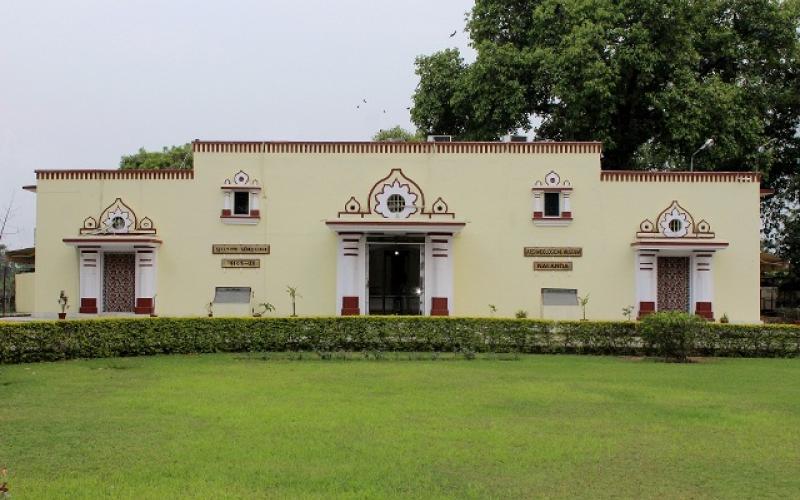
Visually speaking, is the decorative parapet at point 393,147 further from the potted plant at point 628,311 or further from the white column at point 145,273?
the potted plant at point 628,311

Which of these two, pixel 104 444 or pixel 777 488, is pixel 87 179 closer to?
pixel 104 444

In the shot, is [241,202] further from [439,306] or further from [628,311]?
[628,311]

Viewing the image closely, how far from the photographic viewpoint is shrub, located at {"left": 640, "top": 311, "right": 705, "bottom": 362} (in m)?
15.8

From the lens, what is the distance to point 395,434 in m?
7.91

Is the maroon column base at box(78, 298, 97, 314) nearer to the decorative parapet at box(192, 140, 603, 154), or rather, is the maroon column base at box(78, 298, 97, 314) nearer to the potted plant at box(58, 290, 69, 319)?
the potted plant at box(58, 290, 69, 319)

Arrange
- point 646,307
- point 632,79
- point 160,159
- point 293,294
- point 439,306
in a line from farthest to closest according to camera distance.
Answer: point 160,159
point 632,79
point 646,307
point 293,294
point 439,306

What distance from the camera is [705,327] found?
55.9ft

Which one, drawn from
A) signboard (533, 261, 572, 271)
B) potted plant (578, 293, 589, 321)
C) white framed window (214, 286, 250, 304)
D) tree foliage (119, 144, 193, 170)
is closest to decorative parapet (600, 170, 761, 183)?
signboard (533, 261, 572, 271)

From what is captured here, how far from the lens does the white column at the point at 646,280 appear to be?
21766mm

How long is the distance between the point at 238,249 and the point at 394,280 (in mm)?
4261

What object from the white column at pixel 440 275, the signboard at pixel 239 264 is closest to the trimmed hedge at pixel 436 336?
the white column at pixel 440 275

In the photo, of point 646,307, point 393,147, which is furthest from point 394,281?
point 646,307

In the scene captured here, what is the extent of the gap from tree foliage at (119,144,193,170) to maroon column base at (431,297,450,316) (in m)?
22.2

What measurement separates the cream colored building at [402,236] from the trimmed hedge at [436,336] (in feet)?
14.7
